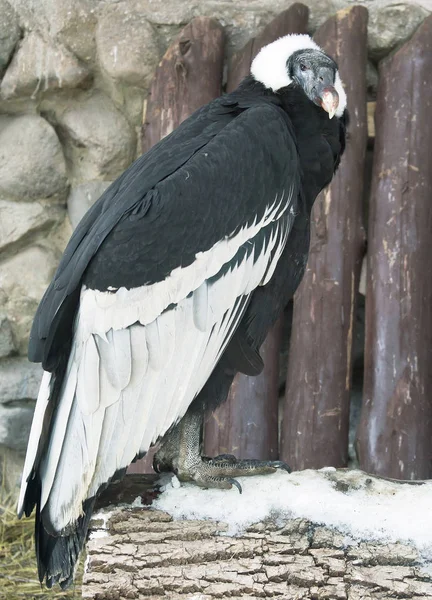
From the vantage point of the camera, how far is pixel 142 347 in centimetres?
245

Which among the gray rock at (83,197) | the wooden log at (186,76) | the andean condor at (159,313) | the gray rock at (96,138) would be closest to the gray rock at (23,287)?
the gray rock at (83,197)

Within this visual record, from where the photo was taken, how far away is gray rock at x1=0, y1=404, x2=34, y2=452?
12.8ft

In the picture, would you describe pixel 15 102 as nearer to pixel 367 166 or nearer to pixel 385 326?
pixel 367 166

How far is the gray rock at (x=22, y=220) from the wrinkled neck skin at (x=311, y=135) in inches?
57.4

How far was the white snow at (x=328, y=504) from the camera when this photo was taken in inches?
90.9

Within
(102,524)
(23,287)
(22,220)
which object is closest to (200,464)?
(102,524)

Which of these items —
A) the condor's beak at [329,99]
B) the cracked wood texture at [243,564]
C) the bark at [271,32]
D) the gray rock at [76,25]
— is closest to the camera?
the cracked wood texture at [243,564]

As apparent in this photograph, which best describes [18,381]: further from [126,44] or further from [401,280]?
[401,280]

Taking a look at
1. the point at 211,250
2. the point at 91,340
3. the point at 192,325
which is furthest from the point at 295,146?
the point at 91,340

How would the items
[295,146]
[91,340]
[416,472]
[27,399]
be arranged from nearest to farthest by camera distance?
[91,340], [295,146], [416,472], [27,399]

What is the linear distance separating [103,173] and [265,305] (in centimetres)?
160

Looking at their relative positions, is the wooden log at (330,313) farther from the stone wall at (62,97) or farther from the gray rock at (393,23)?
the stone wall at (62,97)

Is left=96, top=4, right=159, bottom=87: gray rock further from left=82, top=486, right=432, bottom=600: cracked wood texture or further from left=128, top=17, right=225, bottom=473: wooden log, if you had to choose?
left=82, top=486, right=432, bottom=600: cracked wood texture

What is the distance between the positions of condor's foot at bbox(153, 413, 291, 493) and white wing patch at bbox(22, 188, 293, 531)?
7.7 inches
